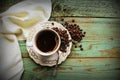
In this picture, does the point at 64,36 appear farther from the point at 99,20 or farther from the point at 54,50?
the point at 99,20

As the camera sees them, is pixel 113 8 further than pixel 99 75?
Yes

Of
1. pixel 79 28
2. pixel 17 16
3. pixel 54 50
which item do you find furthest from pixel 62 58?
pixel 17 16

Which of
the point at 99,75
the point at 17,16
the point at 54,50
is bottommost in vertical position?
the point at 99,75

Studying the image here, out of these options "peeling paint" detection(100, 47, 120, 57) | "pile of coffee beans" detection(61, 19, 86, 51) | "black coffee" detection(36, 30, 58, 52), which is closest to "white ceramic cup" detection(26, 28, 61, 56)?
"black coffee" detection(36, 30, 58, 52)

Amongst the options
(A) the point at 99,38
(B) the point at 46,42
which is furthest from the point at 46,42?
(A) the point at 99,38

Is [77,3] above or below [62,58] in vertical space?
above

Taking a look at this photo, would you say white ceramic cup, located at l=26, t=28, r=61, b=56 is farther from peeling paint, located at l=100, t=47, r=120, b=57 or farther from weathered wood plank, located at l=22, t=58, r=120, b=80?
peeling paint, located at l=100, t=47, r=120, b=57
